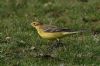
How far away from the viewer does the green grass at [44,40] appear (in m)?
11.3

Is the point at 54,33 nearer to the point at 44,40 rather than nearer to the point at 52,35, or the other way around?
the point at 52,35

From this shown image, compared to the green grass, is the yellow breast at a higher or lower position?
higher

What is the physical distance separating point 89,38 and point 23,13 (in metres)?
5.34

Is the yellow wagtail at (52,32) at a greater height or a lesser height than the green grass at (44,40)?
greater

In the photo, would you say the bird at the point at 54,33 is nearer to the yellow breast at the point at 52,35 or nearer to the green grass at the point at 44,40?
the yellow breast at the point at 52,35

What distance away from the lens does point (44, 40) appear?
13203 mm

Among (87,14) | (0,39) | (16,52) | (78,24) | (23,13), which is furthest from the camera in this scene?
(23,13)

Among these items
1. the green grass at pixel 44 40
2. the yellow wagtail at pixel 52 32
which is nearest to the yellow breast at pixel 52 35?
the yellow wagtail at pixel 52 32

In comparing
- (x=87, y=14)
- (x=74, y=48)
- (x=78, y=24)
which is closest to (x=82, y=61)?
(x=74, y=48)

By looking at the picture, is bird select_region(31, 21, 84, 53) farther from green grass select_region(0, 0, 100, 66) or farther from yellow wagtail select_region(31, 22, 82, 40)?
green grass select_region(0, 0, 100, 66)

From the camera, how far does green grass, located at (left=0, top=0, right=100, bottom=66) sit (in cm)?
1130

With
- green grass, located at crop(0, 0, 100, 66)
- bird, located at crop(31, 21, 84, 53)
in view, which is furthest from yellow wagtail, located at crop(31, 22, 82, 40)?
green grass, located at crop(0, 0, 100, 66)

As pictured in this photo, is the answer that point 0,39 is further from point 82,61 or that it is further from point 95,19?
point 95,19

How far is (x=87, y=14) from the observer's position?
16.9m
